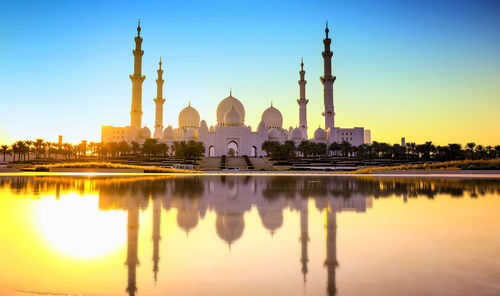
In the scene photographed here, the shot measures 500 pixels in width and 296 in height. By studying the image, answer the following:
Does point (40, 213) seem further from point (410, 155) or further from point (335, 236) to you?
point (410, 155)

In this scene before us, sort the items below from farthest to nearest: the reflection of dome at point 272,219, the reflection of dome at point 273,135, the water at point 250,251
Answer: the reflection of dome at point 273,135 < the reflection of dome at point 272,219 < the water at point 250,251

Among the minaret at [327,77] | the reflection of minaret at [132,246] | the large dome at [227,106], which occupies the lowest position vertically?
the reflection of minaret at [132,246]

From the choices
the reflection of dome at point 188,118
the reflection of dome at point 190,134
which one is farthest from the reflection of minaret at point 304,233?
the reflection of dome at point 188,118

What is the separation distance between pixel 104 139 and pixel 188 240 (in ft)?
307

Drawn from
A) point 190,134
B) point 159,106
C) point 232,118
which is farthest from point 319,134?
point 159,106

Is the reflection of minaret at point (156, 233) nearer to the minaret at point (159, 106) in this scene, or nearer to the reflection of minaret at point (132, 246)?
the reflection of minaret at point (132, 246)

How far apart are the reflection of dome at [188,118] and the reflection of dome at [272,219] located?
80792 mm

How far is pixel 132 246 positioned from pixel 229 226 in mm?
2049

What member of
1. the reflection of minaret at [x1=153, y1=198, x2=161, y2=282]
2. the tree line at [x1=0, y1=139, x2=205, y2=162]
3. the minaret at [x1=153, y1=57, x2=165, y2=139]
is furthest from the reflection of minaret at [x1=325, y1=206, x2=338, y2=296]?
the minaret at [x1=153, y1=57, x2=165, y2=139]

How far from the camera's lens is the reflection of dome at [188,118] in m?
88.0

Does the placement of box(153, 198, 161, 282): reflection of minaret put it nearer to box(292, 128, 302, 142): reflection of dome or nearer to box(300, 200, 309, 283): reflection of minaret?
box(300, 200, 309, 283): reflection of minaret

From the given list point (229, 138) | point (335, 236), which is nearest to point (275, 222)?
point (335, 236)

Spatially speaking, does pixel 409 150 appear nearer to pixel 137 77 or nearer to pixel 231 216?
pixel 137 77

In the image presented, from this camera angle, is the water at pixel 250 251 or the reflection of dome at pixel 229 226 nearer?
the water at pixel 250 251
